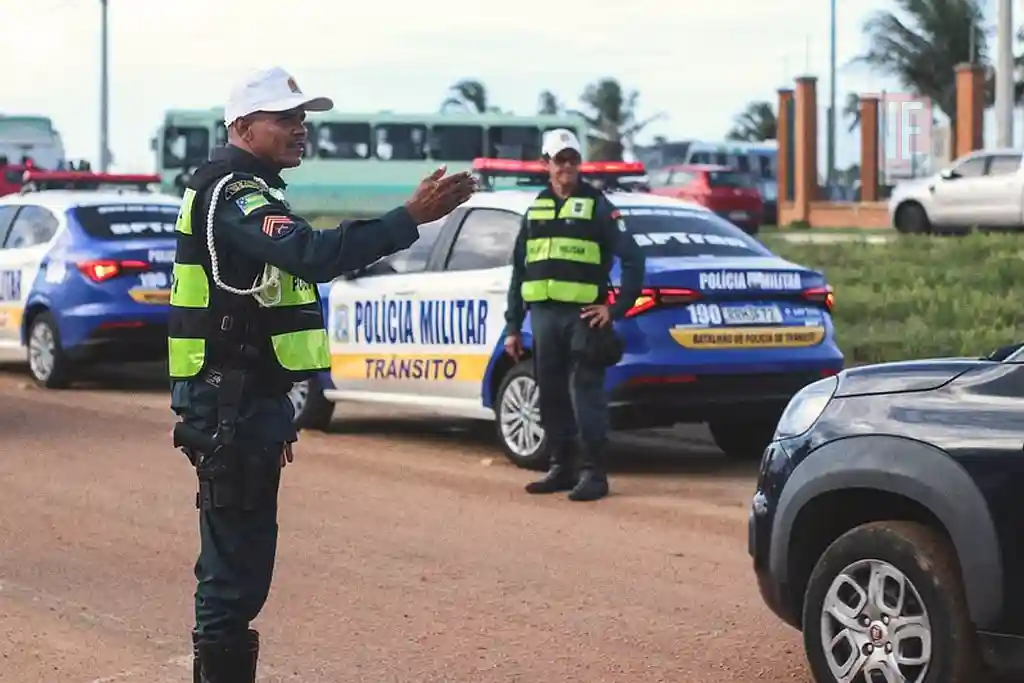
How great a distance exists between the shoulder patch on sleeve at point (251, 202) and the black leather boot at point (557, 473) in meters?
5.17

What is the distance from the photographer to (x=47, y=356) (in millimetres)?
15031

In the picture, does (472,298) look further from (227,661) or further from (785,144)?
(785,144)

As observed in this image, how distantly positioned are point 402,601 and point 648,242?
3.80m

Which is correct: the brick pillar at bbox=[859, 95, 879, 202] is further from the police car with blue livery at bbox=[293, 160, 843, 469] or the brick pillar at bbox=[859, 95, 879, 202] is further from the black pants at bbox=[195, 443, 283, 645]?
the black pants at bbox=[195, 443, 283, 645]

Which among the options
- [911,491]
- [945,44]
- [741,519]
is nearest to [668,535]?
[741,519]

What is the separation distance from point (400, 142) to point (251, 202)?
38445 mm

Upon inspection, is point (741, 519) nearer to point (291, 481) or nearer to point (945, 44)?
point (291, 481)

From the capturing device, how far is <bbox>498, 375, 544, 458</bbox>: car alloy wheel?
34.0 ft

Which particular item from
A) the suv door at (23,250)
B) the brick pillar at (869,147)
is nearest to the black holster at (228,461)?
the suv door at (23,250)

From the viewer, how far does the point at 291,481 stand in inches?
402

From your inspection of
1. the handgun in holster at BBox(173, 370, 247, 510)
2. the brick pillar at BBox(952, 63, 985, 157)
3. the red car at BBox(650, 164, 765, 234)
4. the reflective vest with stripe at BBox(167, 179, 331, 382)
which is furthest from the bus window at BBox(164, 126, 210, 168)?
the handgun in holster at BBox(173, 370, 247, 510)

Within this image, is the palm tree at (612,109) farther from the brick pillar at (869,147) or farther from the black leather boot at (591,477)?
the black leather boot at (591,477)

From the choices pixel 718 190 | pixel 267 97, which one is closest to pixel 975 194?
pixel 718 190

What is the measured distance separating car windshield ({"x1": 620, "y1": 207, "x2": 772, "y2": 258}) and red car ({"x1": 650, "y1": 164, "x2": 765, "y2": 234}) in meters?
24.3
